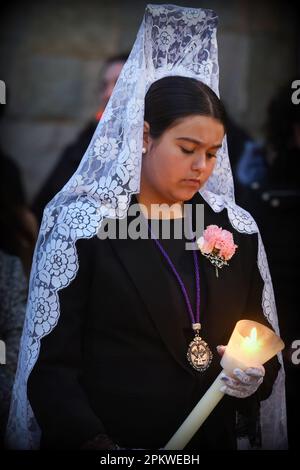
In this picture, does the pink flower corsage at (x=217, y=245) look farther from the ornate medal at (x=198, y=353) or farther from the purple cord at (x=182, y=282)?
the ornate medal at (x=198, y=353)

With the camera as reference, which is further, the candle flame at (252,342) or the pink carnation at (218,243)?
the pink carnation at (218,243)

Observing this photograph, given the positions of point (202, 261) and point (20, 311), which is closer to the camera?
point (202, 261)

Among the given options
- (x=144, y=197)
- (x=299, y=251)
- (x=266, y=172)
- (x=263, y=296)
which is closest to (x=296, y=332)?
(x=299, y=251)

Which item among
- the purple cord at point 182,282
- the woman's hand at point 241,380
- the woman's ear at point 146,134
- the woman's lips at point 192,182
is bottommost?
the woman's hand at point 241,380

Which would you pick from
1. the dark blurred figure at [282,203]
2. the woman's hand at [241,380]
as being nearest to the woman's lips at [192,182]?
the woman's hand at [241,380]

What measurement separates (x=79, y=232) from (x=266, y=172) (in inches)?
92.2

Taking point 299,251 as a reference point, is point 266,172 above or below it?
above

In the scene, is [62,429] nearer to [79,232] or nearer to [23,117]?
[79,232]

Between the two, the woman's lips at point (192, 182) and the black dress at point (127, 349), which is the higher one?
the woman's lips at point (192, 182)

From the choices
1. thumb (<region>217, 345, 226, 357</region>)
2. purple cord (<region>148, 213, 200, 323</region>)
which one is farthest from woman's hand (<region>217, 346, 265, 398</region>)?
purple cord (<region>148, 213, 200, 323</region>)

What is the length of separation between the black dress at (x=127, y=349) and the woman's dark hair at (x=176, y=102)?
43 centimetres

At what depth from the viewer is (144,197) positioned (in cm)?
257

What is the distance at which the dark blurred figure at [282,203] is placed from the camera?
166 inches

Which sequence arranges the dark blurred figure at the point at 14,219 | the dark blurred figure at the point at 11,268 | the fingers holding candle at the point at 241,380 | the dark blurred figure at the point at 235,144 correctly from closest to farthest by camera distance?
the fingers holding candle at the point at 241,380
the dark blurred figure at the point at 11,268
the dark blurred figure at the point at 14,219
the dark blurred figure at the point at 235,144
